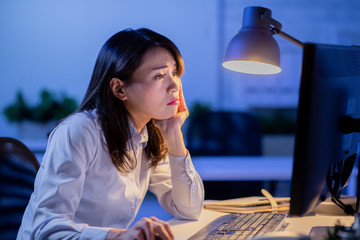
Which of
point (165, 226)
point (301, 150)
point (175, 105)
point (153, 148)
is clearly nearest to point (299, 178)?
point (301, 150)

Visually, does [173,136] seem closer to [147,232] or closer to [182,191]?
[182,191]

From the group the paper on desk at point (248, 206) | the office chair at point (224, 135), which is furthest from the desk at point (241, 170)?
the paper on desk at point (248, 206)

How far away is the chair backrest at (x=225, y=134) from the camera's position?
247 centimetres

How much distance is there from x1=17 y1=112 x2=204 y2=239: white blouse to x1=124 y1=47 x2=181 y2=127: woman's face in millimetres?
111

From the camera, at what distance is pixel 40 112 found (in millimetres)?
4395

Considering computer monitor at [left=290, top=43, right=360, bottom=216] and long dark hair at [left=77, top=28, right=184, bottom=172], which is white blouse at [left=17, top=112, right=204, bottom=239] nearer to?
long dark hair at [left=77, top=28, right=184, bottom=172]

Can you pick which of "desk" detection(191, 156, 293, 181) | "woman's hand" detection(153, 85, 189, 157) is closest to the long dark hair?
"woman's hand" detection(153, 85, 189, 157)

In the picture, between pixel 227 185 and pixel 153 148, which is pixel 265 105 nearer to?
pixel 227 185

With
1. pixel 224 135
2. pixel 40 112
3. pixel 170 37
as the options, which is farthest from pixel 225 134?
pixel 170 37

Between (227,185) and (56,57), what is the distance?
11.4ft

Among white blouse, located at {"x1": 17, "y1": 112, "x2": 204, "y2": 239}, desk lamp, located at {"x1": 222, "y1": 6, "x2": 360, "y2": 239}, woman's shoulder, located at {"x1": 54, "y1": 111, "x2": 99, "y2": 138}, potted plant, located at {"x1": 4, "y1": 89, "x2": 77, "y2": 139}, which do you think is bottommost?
potted plant, located at {"x1": 4, "y1": 89, "x2": 77, "y2": 139}

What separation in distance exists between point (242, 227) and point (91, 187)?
1.36 feet

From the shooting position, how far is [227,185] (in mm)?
2387

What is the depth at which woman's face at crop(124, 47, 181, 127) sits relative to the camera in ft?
3.69
